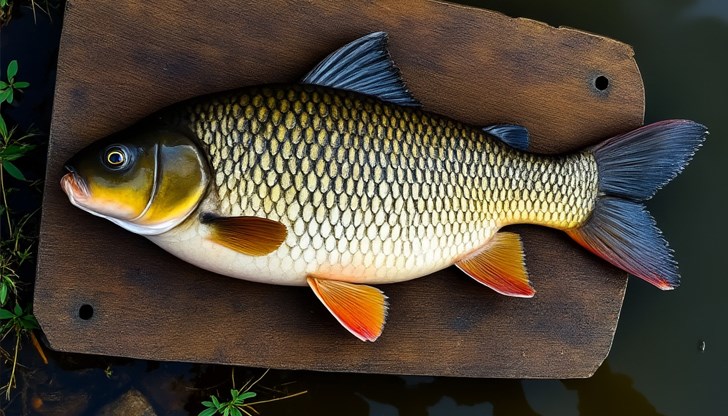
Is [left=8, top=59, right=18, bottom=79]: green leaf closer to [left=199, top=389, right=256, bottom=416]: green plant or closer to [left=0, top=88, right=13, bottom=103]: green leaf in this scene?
[left=0, top=88, right=13, bottom=103]: green leaf

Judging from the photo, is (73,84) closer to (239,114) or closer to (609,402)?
(239,114)

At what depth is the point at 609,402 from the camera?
5.17ft

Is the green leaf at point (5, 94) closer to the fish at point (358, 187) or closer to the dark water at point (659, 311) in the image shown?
the fish at point (358, 187)

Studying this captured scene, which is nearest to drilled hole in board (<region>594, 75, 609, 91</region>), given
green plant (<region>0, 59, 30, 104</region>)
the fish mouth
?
the fish mouth

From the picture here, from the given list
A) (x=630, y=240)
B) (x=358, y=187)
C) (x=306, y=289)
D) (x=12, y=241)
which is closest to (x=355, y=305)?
(x=306, y=289)

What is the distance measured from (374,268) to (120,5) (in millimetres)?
732

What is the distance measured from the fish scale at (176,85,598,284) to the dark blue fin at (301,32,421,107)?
3cm

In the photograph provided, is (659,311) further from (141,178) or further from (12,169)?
(12,169)

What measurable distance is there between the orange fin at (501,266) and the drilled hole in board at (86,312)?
75cm

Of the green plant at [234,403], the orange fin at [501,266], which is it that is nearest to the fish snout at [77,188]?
the green plant at [234,403]

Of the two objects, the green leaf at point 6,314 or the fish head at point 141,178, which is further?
the green leaf at point 6,314

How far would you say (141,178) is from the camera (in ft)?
3.57

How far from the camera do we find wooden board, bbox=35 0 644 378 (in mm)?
1236

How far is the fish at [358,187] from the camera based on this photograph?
112cm
